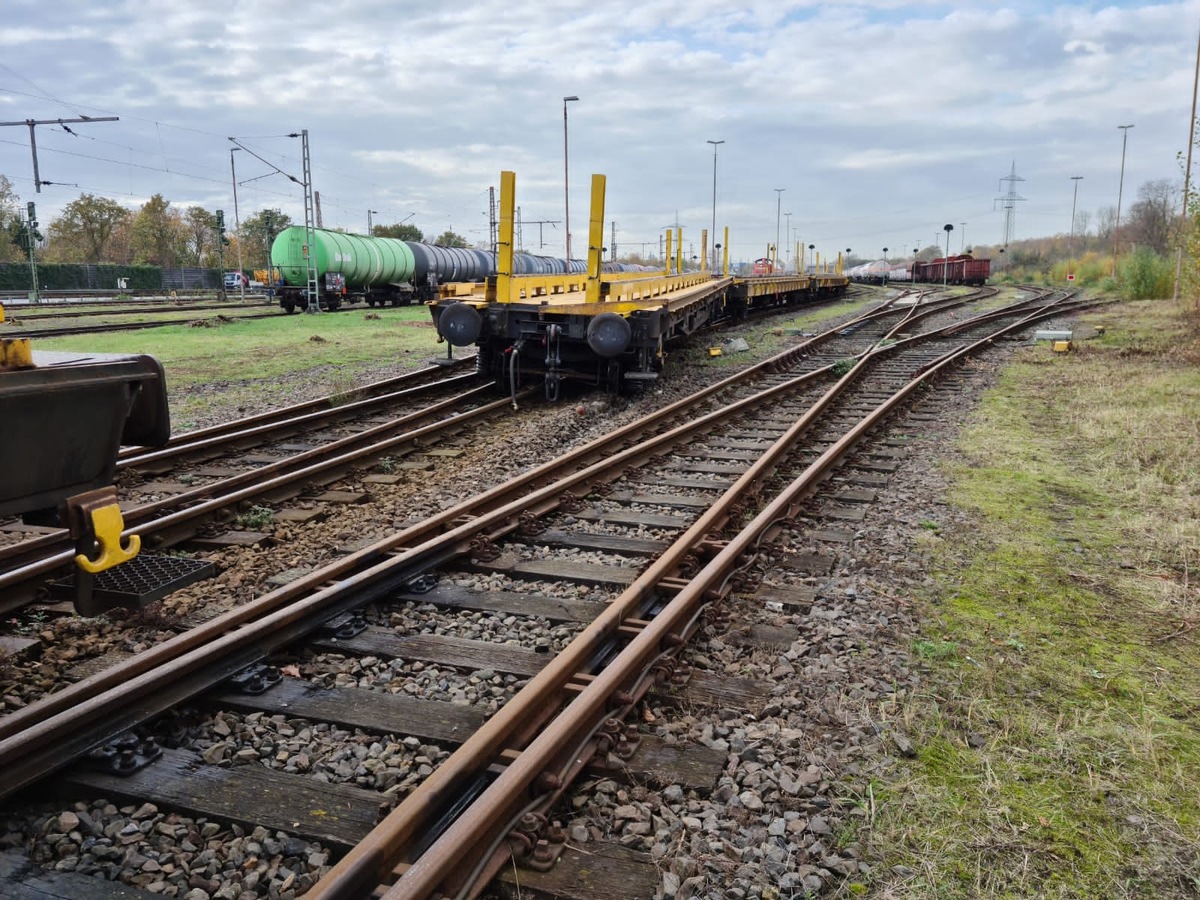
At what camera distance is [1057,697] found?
3516 millimetres

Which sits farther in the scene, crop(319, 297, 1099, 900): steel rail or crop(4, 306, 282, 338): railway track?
crop(4, 306, 282, 338): railway track

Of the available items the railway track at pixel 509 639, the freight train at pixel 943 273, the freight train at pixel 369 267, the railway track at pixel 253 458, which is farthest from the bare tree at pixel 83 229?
the railway track at pixel 509 639

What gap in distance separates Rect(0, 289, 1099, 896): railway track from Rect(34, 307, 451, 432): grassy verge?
5.65 meters

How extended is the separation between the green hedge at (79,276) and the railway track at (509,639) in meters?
49.8

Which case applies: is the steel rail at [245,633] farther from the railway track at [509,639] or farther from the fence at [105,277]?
the fence at [105,277]

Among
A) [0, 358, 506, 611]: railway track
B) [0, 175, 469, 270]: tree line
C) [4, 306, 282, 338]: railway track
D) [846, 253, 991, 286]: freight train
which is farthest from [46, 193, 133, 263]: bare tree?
[0, 358, 506, 611]: railway track

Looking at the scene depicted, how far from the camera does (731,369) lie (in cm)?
1385

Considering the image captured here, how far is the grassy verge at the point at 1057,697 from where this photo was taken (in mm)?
2562

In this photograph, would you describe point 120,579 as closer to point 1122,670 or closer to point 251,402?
point 1122,670

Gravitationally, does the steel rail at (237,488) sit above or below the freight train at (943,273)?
below

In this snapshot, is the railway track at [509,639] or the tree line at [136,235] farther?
the tree line at [136,235]

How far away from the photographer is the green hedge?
45.4 meters

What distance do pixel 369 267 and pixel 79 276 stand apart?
97.7ft

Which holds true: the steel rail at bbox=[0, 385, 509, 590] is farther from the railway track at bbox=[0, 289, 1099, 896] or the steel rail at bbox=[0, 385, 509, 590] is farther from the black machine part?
the black machine part
